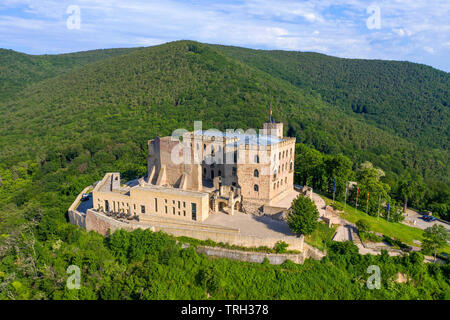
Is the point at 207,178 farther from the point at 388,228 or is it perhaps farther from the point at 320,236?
the point at 388,228

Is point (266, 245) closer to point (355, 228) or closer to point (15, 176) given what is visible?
point (355, 228)

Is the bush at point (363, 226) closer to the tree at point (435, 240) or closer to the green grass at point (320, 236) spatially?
the green grass at point (320, 236)

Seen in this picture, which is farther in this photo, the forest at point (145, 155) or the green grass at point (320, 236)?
the green grass at point (320, 236)

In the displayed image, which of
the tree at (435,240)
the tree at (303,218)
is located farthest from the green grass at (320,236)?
the tree at (435,240)

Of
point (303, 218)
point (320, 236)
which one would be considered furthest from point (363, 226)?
point (303, 218)

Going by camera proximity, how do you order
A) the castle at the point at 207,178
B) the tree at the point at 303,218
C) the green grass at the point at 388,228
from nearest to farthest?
A: the tree at the point at 303,218, the castle at the point at 207,178, the green grass at the point at 388,228
